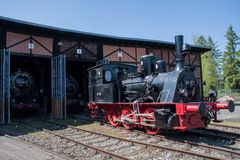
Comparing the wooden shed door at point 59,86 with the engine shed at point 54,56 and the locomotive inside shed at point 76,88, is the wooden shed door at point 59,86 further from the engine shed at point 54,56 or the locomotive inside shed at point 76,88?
the locomotive inside shed at point 76,88

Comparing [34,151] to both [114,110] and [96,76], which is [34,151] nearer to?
[114,110]

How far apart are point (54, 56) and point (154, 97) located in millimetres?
10482

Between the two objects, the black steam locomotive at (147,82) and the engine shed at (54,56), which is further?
the engine shed at (54,56)

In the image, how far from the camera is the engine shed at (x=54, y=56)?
16.5 m

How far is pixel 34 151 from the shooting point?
7.92m

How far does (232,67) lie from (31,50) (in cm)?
4683

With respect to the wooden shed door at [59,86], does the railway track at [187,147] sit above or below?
below

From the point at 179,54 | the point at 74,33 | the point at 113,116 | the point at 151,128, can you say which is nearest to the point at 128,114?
the point at 151,128

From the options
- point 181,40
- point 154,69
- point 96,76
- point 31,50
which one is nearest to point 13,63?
point 31,50

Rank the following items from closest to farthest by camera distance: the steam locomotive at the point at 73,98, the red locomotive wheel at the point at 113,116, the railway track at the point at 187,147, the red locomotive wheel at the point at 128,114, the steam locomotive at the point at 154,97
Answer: the railway track at the point at 187,147, the steam locomotive at the point at 154,97, the red locomotive wheel at the point at 128,114, the red locomotive wheel at the point at 113,116, the steam locomotive at the point at 73,98

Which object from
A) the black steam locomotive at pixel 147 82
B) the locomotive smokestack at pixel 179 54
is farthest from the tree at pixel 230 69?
the locomotive smokestack at pixel 179 54

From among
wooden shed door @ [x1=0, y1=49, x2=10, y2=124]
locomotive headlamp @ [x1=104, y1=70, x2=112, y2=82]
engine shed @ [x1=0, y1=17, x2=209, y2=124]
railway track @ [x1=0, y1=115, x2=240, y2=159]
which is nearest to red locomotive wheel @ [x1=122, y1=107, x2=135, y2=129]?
railway track @ [x1=0, y1=115, x2=240, y2=159]

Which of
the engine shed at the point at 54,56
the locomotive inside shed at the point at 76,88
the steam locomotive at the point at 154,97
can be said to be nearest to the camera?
the steam locomotive at the point at 154,97

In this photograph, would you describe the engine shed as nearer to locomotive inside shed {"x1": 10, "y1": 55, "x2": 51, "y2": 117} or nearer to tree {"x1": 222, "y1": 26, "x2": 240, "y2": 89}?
locomotive inside shed {"x1": 10, "y1": 55, "x2": 51, "y2": 117}
